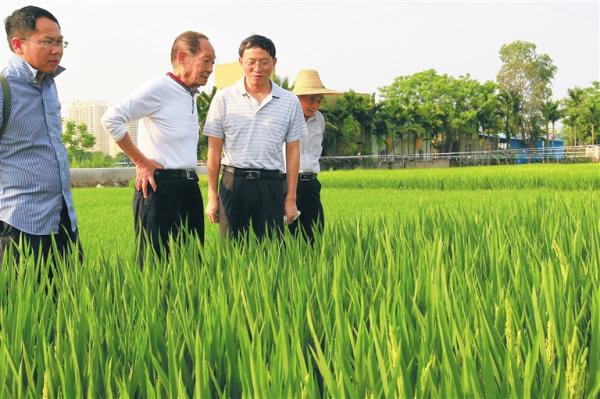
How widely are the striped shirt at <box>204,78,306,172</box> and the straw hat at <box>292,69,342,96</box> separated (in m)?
0.61

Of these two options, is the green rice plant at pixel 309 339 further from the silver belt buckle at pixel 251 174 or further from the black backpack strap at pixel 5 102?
the silver belt buckle at pixel 251 174

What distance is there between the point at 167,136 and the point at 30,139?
0.65 m

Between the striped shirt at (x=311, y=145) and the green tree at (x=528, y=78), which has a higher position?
the green tree at (x=528, y=78)

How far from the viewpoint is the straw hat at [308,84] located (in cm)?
374

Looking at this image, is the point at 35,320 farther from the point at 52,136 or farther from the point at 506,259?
the point at 506,259

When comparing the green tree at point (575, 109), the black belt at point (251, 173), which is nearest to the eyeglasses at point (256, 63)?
the black belt at point (251, 173)

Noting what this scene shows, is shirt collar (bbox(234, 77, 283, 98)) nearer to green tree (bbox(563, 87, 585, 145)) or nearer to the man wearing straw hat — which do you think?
the man wearing straw hat

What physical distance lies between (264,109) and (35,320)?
181 centimetres

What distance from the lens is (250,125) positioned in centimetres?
307

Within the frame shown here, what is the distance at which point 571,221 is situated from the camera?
316 cm

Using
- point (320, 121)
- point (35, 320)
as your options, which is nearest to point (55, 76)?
point (35, 320)

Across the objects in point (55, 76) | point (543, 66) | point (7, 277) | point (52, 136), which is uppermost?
point (543, 66)

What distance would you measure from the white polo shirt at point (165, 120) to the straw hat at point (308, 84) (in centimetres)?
94

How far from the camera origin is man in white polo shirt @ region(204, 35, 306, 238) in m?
3.06
